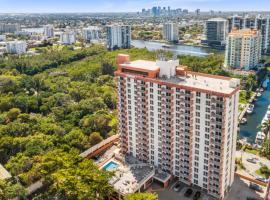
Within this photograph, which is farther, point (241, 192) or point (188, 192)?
point (241, 192)

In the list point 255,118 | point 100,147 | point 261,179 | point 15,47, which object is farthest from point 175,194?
point 15,47

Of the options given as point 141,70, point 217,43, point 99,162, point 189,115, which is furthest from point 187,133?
point 217,43

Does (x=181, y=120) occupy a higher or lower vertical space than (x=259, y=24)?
lower

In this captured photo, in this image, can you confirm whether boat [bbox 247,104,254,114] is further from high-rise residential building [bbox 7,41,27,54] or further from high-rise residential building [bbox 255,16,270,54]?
high-rise residential building [bbox 7,41,27,54]

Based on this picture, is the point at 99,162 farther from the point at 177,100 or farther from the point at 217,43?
the point at 217,43

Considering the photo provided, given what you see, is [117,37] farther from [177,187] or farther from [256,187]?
[256,187]
